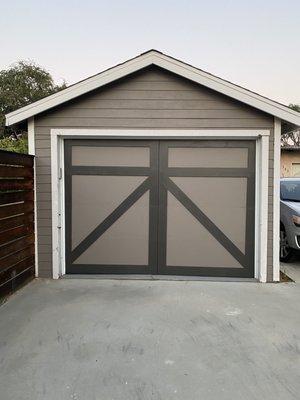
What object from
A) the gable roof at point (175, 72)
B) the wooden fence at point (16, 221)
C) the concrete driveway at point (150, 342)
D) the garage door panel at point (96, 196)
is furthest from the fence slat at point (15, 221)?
the gable roof at point (175, 72)

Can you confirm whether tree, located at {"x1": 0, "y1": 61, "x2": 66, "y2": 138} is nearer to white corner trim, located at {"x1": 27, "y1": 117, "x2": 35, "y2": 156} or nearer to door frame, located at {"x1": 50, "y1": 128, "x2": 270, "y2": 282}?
white corner trim, located at {"x1": 27, "y1": 117, "x2": 35, "y2": 156}

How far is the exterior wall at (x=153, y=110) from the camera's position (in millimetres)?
5156

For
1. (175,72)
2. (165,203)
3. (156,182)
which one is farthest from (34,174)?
(175,72)

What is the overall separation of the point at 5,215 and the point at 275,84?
1285cm

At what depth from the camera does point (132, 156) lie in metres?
5.32

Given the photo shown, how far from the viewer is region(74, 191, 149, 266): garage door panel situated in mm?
5340

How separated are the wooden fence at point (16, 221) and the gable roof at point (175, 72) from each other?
0.96 meters

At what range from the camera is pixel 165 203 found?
5.32 metres

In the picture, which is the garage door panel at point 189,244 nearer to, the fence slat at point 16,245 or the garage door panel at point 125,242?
the garage door panel at point 125,242

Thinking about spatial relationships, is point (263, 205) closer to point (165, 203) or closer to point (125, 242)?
point (165, 203)

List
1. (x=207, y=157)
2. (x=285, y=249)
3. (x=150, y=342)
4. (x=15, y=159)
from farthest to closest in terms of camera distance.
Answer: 1. (x=285, y=249)
2. (x=207, y=157)
3. (x=15, y=159)
4. (x=150, y=342)

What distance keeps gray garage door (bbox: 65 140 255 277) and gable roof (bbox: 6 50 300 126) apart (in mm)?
652

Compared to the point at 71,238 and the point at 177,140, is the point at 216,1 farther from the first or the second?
the point at 71,238

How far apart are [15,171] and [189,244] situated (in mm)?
2700
